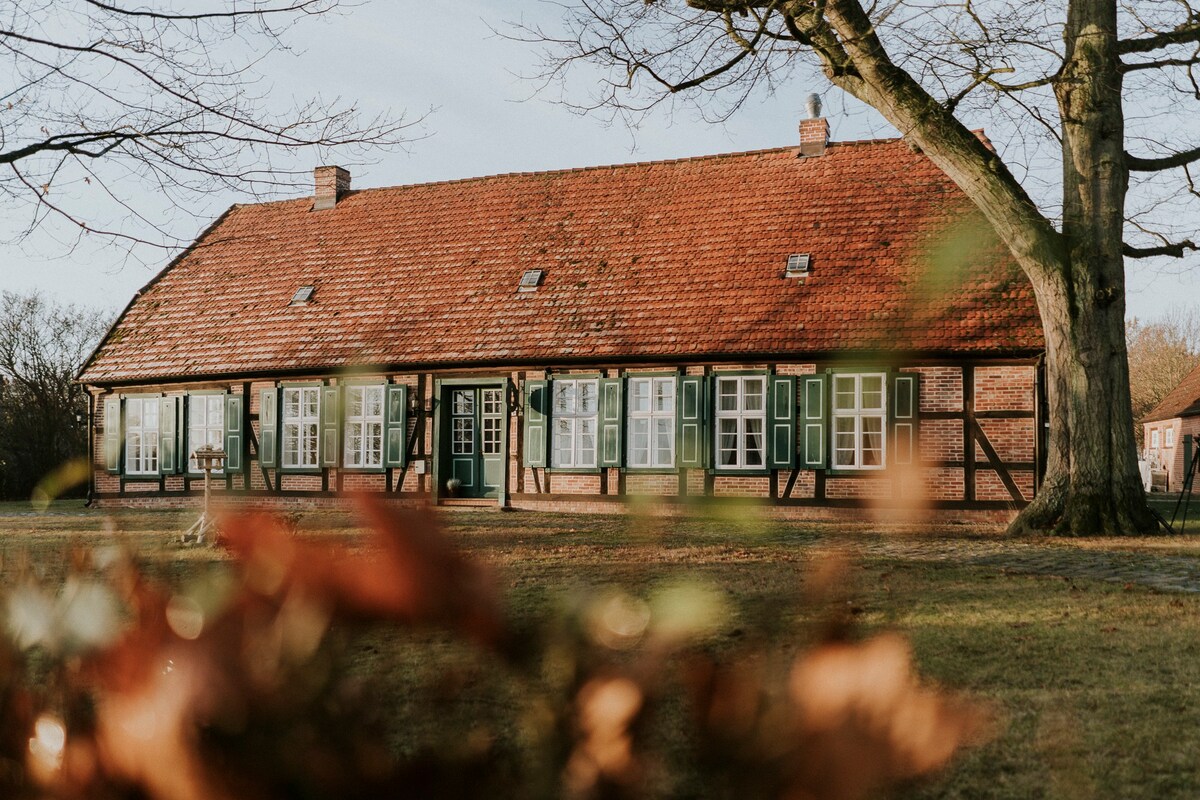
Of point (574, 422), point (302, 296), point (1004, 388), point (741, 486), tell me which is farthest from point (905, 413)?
point (302, 296)

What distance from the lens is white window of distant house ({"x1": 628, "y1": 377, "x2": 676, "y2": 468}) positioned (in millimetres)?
16328

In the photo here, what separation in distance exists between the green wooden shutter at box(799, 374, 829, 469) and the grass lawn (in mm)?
3903

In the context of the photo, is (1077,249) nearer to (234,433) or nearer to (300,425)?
(300,425)

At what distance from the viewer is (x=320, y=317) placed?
19.0 metres

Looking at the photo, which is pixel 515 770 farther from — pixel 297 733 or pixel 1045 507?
pixel 1045 507

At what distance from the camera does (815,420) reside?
51.0 feet

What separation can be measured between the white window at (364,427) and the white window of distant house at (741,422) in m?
5.80

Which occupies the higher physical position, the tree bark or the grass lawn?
the tree bark

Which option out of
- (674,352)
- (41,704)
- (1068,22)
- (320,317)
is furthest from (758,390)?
(41,704)

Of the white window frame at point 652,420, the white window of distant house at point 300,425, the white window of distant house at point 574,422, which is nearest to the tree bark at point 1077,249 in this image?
the white window frame at point 652,420

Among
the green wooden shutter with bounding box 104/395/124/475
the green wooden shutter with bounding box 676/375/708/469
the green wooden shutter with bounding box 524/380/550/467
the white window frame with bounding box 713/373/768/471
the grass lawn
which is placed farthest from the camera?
the green wooden shutter with bounding box 104/395/124/475

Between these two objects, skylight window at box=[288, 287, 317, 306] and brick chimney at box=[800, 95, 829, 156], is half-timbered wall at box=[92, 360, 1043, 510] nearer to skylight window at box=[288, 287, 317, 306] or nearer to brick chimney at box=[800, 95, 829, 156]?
skylight window at box=[288, 287, 317, 306]

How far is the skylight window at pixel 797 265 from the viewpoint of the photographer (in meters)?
16.5

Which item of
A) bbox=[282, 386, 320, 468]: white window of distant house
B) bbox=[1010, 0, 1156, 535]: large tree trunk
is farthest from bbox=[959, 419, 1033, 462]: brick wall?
bbox=[282, 386, 320, 468]: white window of distant house
